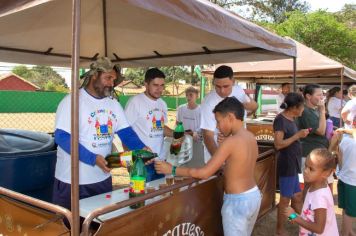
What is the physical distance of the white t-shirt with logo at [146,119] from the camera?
3656mm

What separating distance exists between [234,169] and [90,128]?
3.73 ft

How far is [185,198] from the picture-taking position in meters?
2.54

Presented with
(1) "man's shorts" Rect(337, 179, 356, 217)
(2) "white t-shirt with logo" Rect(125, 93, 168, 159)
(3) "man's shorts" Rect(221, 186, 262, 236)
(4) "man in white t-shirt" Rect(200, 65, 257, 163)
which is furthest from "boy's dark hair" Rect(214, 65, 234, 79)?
(1) "man's shorts" Rect(337, 179, 356, 217)

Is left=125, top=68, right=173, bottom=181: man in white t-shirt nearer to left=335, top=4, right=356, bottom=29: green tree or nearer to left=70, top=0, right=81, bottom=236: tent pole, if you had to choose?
left=70, top=0, right=81, bottom=236: tent pole

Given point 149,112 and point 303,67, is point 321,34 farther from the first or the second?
point 149,112

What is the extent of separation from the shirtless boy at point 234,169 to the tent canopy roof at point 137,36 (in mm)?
616

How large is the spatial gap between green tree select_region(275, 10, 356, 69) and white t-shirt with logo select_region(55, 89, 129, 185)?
17276 mm

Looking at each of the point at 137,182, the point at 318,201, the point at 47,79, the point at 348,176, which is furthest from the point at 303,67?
the point at 47,79

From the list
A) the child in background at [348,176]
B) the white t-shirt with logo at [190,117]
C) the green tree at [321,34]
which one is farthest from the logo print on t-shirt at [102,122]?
the green tree at [321,34]

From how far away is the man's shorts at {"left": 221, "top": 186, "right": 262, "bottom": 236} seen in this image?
2.64 meters

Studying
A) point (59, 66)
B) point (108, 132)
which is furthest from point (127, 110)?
point (59, 66)

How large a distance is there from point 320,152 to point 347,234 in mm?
1870

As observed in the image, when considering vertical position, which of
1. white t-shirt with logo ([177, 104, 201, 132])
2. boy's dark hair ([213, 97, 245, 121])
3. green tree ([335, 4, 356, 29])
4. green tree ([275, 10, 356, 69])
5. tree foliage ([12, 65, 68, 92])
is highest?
green tree ([335, 4, 356, 29])

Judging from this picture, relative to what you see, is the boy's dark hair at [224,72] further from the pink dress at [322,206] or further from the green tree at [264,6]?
the green tree at [264,6]
